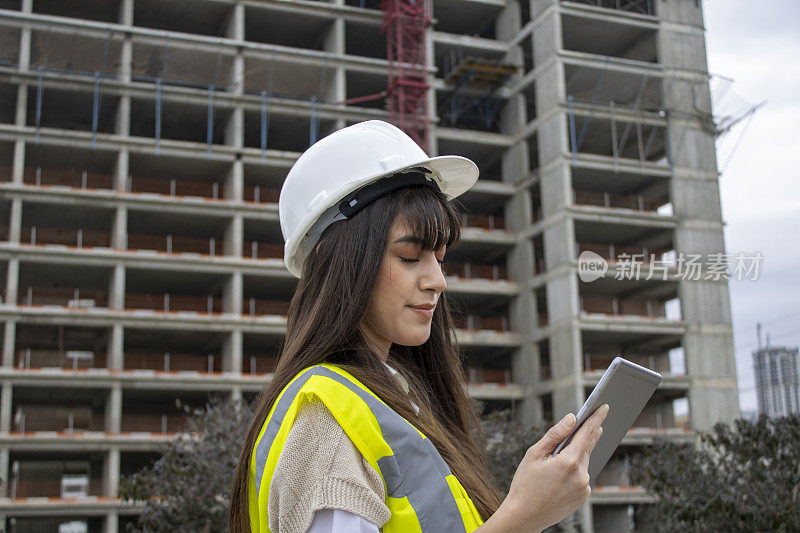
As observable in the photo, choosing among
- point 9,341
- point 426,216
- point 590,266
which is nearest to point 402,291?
point 426,216

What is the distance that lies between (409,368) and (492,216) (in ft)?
168

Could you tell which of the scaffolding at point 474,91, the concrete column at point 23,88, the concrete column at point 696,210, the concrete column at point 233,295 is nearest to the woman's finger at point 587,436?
the concrete column at point 233,295

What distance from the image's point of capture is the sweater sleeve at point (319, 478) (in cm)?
173

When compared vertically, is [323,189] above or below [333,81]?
below

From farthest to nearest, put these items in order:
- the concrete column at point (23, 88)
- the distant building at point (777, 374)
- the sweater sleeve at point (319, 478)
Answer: the distant building at point (777, 374), the concrete column at point (23, 88), the sweater sleeve at point (319, 478)

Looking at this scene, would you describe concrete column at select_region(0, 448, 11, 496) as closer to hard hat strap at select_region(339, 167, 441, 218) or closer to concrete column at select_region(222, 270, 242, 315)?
concrete column at select_region(222, 270, 242, 315)

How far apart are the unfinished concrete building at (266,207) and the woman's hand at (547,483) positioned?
39592 mm

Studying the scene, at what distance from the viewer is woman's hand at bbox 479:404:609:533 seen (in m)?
1.77

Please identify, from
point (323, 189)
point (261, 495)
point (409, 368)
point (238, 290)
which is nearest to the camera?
point (261, 495)

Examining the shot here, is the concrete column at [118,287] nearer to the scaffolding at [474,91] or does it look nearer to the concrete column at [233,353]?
the concrete column at [233,353]

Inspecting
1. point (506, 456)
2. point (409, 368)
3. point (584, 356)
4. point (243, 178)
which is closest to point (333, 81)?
point (243, 178)

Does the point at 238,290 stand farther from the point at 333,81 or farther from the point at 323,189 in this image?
the point at 323,189

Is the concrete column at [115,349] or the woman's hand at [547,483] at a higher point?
the concrete column at [115,349]

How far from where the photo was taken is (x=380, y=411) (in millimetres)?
1879
